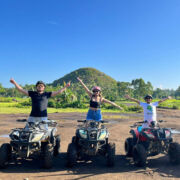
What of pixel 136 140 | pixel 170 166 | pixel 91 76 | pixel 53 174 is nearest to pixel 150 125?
pixel 136 140

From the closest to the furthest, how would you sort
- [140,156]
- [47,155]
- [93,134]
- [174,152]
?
[47,155] < [93,134] < [140,156] < [174,152]

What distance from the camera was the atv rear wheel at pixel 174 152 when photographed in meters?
4.70

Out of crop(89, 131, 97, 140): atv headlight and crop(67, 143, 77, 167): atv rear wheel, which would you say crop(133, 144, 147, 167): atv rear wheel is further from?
crop(67, 143, 77, 167): atv rear wheel

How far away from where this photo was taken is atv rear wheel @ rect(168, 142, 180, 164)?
185 inches

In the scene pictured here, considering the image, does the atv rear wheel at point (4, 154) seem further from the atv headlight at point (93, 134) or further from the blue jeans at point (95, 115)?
the blue jeans at point (95, 115)

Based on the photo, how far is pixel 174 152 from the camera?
4.77m

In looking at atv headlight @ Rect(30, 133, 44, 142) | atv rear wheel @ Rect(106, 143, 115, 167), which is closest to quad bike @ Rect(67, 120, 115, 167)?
atv rear wheel @ Rect(106, 143, 115, 167)

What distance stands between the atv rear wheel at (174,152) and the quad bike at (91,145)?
168cm

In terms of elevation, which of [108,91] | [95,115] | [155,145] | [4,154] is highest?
[108,91]

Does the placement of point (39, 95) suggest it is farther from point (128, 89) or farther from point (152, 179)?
point (128, 89)

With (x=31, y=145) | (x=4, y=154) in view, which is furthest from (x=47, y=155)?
(x=4, y=154)

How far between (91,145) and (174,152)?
2.36m

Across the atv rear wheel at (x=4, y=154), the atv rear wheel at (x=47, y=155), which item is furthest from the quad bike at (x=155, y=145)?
the atv rear wheel at (x=4, y=154)

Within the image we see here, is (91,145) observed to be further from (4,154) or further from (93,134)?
(4,154)
